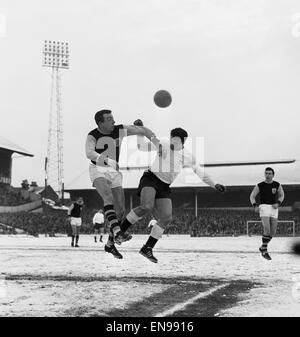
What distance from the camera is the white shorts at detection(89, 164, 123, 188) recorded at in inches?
267

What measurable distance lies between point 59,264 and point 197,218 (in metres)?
27.3

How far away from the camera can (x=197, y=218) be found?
4009 centimetres

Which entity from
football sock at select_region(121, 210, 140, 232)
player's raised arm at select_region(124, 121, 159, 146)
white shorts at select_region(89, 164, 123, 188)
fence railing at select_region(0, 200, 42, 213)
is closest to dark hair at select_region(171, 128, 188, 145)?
player's raised arm at select_region(124, 121, 159, 146)

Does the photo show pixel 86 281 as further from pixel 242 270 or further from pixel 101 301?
pixel 242 270

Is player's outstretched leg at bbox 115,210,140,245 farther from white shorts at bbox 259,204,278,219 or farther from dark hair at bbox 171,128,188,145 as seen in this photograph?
white shorts at bbox 259,204,278,219

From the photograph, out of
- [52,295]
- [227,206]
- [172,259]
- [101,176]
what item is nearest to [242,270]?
[172,259]

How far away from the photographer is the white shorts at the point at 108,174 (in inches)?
267

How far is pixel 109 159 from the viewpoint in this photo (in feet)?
20.7

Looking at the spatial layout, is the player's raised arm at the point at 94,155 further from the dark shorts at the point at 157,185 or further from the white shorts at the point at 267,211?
A: the white shorts at the point at 267,211

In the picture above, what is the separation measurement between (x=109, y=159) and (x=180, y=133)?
2.83 ft

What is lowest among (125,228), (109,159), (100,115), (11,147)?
(125,228)

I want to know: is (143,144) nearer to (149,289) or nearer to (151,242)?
(151,242)

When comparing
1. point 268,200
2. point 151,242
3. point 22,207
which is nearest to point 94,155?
point 151,242

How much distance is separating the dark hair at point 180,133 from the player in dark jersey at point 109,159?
0.82 feet
